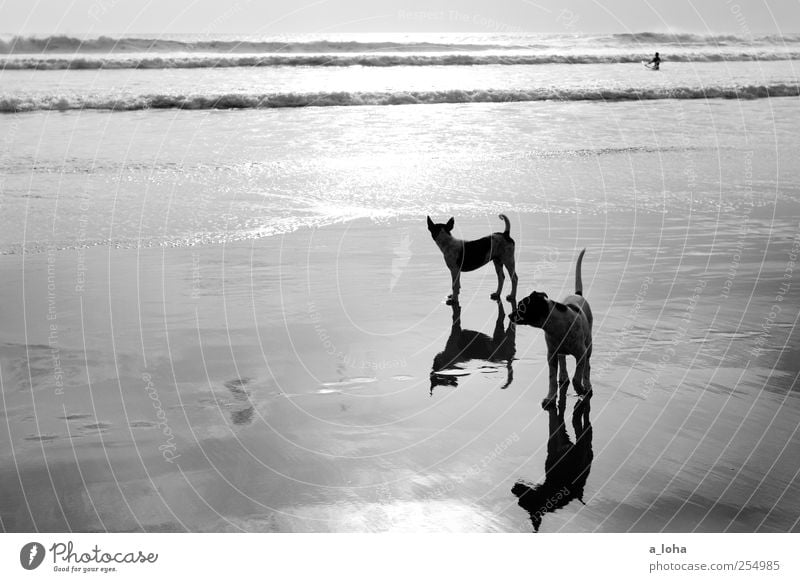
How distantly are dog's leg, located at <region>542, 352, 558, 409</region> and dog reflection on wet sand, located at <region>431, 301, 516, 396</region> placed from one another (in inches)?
25.0

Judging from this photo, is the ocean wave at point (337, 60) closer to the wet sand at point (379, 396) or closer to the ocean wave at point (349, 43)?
the ocean wave at point (349, 43)

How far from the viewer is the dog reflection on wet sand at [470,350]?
9613 millimetres

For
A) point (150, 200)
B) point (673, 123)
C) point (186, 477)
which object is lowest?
point (186, 477)

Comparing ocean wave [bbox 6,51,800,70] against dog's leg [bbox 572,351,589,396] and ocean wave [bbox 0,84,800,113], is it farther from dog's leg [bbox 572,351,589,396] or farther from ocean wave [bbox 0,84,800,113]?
dog's leg [bbox 572,351,589,396]

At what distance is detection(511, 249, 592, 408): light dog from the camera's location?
26.9 feet

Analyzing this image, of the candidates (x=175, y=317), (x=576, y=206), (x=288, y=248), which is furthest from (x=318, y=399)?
(x=576, y=206)

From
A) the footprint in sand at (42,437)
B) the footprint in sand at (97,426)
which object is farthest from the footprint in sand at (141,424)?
the footprint in sand at (42,437)

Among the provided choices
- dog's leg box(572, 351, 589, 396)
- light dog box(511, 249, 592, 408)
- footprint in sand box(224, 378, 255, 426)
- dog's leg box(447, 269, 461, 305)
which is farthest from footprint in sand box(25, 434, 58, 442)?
dog's leg box(447, 269, 461, 305)

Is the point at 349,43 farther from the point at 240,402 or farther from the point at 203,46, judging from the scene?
the point at 240,402

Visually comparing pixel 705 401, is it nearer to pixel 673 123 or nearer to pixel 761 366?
pixel 761 366

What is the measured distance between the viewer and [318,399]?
29.1 ft

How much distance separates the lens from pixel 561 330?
27.4 ft

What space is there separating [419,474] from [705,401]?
335 cm
